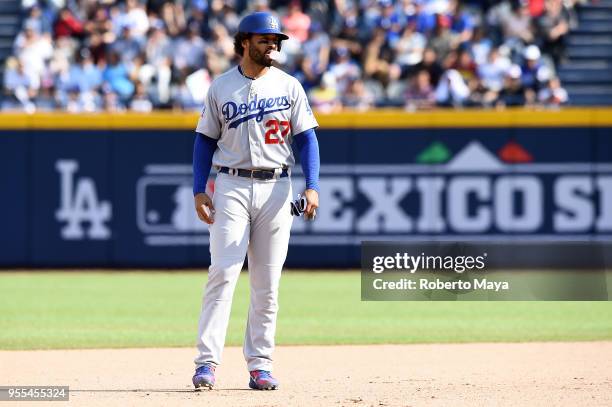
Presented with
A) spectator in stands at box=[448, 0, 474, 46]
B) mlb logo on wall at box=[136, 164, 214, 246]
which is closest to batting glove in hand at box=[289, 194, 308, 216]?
mlb logo on wall at box=[136, 164, 214, 246]

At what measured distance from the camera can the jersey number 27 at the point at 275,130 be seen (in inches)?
254

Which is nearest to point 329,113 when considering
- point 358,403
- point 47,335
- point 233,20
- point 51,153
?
point 233,20

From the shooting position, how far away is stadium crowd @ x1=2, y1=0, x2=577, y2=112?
16.4 meters

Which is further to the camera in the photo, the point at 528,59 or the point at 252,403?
the point at 528,59

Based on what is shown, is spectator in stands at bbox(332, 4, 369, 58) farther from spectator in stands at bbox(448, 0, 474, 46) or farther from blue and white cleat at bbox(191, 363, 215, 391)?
blue and white cleat at bbox(191, 363, 215, 391)

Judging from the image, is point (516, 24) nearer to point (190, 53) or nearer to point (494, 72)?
point (494, 72)

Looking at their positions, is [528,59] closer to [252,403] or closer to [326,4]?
[326,4]

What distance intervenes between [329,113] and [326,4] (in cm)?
259

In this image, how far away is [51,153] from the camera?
52.9 ft

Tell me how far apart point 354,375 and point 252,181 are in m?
1.50

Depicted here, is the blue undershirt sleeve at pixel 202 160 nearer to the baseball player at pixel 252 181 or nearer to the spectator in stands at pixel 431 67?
the baseball player at pixel 252 181

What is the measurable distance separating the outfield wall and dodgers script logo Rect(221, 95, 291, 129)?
9.48m

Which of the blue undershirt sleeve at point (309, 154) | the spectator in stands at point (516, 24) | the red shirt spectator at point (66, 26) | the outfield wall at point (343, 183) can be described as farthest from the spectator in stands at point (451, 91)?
the blue undershirt sleeve at point (309, 154)

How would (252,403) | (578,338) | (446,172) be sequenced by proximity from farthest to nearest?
(446,172) < (578,338) < (252,403)
